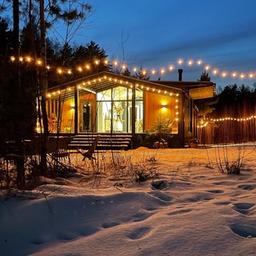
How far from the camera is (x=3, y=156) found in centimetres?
629

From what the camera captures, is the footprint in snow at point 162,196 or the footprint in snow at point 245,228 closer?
the footprint in snow at point 245,228

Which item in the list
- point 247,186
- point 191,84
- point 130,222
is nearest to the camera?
point 130,222

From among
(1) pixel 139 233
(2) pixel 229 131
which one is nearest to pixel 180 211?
(1) pixel 139 233

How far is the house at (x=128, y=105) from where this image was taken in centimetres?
2342

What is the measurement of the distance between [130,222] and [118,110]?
851 inches

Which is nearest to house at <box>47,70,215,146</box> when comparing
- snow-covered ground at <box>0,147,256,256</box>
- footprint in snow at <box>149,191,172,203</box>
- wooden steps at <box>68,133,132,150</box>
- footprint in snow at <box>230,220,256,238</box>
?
wooden steps at <box>68,133,132,150</box>

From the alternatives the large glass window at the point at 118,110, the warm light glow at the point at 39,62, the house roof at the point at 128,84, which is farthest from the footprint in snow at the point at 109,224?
the large glass window at the point at 118,110

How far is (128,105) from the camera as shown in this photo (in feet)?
85.9

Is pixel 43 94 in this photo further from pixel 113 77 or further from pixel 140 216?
pixel 113 77

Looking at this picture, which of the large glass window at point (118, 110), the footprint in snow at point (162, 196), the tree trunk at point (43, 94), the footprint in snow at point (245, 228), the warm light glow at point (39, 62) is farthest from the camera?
the large glass window at point (118, 110)

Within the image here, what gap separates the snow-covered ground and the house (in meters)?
16.8

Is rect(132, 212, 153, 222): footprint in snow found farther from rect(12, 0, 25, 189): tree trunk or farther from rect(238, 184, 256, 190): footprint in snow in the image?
rect(238, 184, 256, 190): footprint in snow

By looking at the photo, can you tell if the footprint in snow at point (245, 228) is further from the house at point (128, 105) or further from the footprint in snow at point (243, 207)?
the house at point (128, 105)

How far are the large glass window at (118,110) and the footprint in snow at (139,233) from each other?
20.9 m
